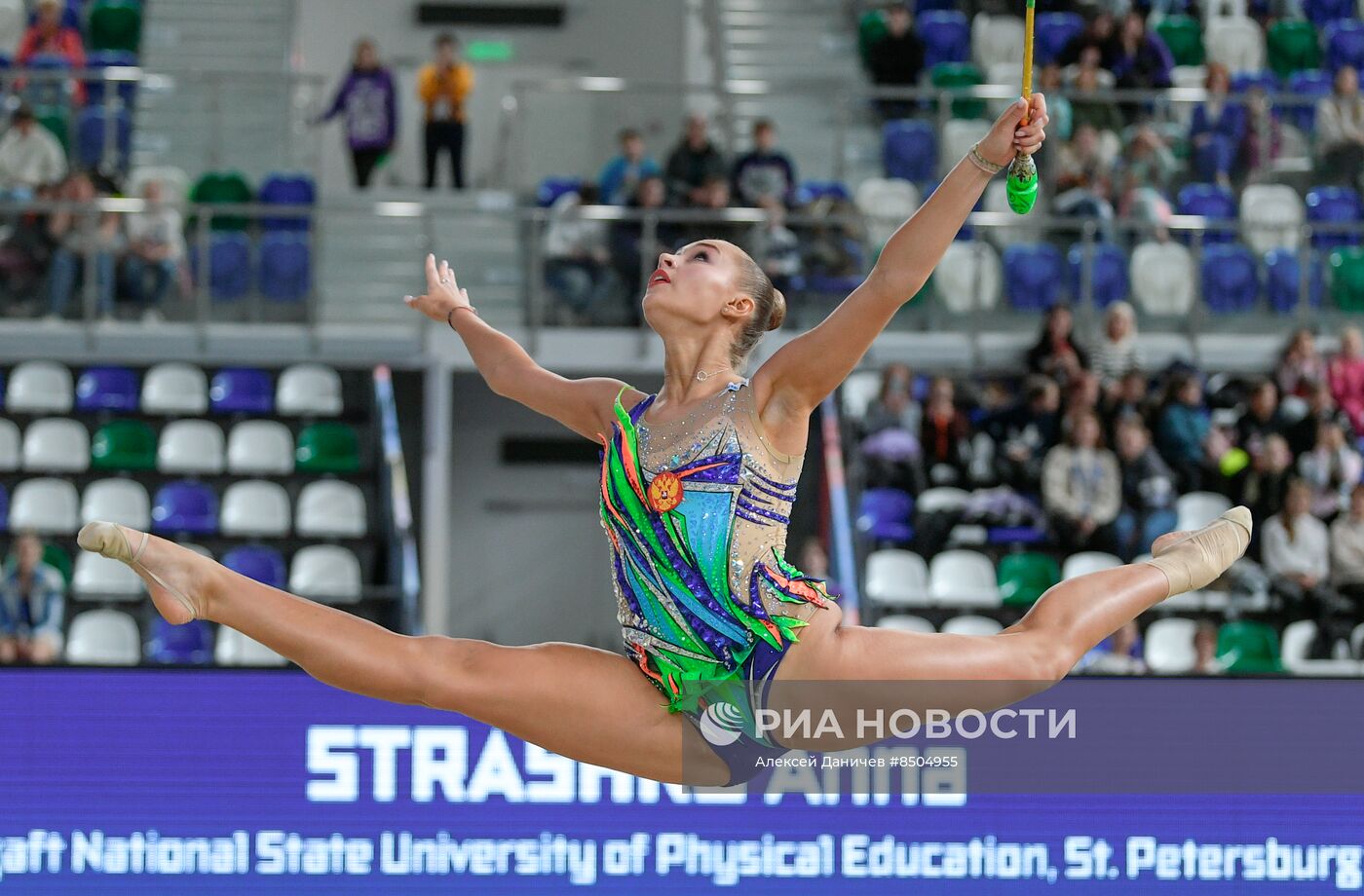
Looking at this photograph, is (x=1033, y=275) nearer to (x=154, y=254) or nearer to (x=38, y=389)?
(x=154, y=254)

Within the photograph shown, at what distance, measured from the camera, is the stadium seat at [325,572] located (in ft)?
33.5

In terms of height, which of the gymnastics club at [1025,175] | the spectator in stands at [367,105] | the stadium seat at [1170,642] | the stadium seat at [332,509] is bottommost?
the stadium seat at [1170,642]

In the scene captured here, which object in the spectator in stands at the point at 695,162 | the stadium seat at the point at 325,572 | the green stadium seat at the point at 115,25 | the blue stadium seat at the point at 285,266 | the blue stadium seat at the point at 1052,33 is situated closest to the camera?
the stadium seat at the point at 325,572

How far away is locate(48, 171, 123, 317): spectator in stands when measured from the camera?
36.3ft

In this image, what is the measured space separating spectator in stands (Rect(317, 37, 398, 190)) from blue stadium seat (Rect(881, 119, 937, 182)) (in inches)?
123

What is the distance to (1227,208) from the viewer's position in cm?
1227

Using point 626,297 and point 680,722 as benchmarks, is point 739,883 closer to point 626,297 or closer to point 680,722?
point 680,722

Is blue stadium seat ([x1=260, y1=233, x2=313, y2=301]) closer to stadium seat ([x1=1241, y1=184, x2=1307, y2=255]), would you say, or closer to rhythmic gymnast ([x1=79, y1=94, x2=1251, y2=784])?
stadium seat ([x1=1241, y1=184, x2=1307, y2=255])

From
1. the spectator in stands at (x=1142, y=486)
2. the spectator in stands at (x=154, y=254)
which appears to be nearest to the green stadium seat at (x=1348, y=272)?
the spectator in stands at (x=1142, y=486)

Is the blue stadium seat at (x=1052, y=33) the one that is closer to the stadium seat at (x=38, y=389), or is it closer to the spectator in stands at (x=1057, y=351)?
the spectator in stands at (x=1057, y=351)

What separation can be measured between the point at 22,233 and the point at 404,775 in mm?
6726

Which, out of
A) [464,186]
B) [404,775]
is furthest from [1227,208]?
[404,775]

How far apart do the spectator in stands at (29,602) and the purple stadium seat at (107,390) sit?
167cm

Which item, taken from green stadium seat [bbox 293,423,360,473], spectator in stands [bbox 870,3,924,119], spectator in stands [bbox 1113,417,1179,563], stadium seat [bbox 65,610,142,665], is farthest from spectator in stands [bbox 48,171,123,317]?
spectator in stands [bbox 1113,417,1179,563]
